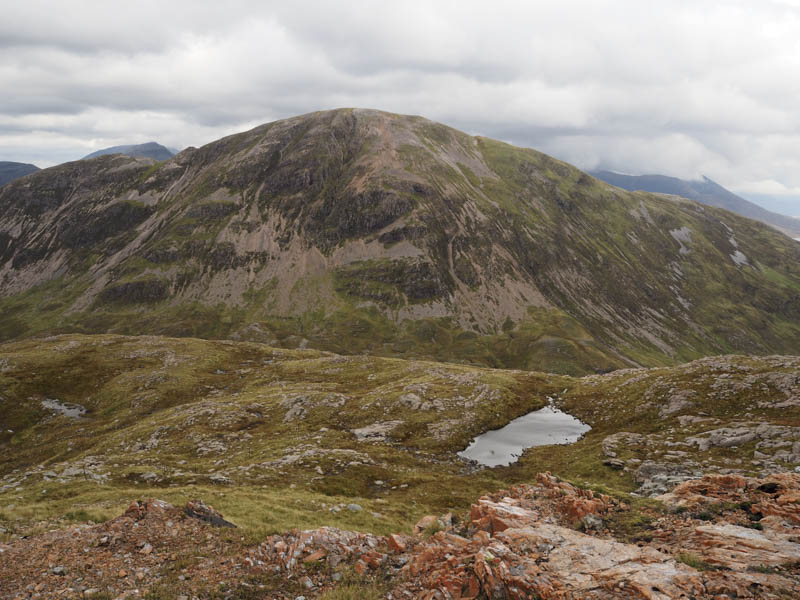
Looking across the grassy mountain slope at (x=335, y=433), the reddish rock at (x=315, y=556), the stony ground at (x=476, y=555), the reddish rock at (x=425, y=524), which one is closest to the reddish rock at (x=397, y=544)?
the stony ground at (x=476, y=555)

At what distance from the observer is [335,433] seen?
63469 millimetres

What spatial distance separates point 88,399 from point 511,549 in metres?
110

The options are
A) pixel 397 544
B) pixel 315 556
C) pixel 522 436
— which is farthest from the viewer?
pixel 522 436

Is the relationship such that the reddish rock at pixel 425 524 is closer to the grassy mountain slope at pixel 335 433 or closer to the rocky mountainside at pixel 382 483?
the rocky mountainside at pixel 382 483

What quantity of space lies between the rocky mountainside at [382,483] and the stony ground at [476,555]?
10 cm

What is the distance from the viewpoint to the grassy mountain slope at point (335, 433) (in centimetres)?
3856

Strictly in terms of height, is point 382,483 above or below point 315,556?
below

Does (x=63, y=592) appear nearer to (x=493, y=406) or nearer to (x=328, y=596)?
(x=328, y=596)

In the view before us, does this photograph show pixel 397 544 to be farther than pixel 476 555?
Yes

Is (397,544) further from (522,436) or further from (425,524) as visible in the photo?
(522,436)

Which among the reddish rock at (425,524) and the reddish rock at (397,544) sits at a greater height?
the reddish rock at (397,544)

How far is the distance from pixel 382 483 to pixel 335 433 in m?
18.5

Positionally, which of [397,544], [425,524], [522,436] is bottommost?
[522,436]

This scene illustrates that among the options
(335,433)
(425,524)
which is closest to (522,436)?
(335,433)
